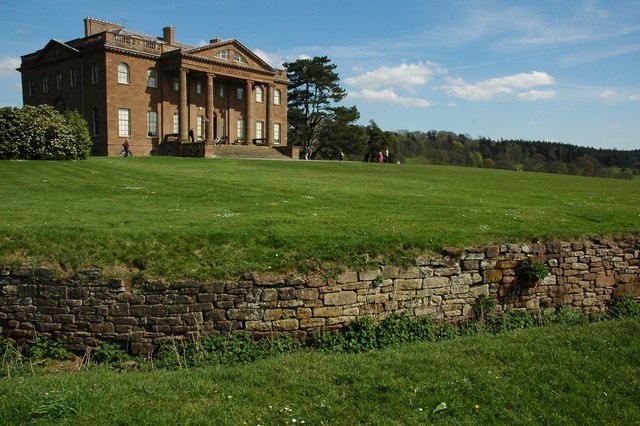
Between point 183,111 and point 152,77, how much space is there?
4.27 m

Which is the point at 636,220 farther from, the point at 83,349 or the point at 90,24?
the point at 90,24

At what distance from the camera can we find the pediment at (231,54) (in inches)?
1877

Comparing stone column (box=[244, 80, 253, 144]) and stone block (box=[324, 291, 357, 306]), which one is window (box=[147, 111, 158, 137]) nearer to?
stone column (box=[244, 80, 253, 144])

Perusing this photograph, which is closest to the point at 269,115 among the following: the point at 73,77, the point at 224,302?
the point at 73,77

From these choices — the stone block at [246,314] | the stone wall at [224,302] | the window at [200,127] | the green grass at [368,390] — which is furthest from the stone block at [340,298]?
the window at [200,127]

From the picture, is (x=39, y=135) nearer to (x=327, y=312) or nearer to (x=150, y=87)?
(x=150, y=87)

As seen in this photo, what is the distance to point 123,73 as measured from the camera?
44969mm

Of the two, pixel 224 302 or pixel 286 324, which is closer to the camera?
pixel 224 302

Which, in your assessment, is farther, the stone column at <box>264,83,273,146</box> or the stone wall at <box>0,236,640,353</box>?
the stone column at <box>264,83,273,146</box>

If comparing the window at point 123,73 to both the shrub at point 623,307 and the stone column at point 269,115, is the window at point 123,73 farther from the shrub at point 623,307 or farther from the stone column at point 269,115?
Result: the shrub at point 623,307

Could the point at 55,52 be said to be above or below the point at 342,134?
above

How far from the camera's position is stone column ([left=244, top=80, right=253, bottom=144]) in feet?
172

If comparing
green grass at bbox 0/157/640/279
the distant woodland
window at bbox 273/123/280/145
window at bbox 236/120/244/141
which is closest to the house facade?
window at bbox 236/120/244/141

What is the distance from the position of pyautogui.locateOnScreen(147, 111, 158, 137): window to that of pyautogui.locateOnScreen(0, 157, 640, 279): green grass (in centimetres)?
2900
